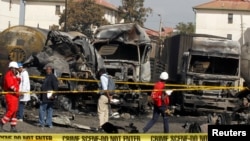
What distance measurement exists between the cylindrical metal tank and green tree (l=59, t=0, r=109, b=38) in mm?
52343

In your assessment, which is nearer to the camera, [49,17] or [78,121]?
[78,121]

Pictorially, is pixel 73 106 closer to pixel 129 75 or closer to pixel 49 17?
pixel 129 75

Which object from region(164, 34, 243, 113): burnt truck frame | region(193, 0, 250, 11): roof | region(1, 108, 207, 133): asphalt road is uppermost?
region(193, 0, 250, 11): roof

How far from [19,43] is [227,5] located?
Result: 8435cm

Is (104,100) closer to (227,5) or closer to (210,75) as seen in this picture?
(210,75)

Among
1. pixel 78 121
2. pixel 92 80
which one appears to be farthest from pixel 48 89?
pixel 92 80

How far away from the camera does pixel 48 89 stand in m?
16.7

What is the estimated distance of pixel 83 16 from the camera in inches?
3022

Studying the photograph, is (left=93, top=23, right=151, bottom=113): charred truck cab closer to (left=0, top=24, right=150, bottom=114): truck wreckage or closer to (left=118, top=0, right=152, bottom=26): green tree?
(left=0, top=24, right=150, bottom=114): truck wreckage

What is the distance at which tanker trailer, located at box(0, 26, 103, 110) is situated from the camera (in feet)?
72.9

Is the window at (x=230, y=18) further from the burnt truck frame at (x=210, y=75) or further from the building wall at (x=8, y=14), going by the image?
the burnt truck frame at (x=210, y=75)

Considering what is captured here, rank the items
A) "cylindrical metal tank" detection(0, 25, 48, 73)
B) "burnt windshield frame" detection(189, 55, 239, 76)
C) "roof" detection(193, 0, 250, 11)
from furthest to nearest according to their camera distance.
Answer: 1. "roof" detection(193, 0, 250, 11)
2. "burnt windshield frame" detection(189, 55, 239, 76)
3. "cylindrical metal tank" detection(0, 25, 48, 73)

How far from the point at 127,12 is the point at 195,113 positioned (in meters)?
61.3

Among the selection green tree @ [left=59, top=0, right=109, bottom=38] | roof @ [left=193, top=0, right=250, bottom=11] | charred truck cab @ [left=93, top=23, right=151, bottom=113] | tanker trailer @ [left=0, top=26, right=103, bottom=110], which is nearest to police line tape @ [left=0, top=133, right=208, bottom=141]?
tanker trailer @ [left=0, top=26, right=103, bottom=110]
